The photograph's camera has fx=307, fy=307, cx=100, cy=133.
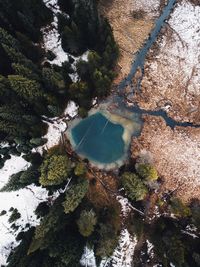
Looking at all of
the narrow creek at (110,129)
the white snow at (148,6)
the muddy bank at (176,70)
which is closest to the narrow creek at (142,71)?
the narrow creek at (110,129)

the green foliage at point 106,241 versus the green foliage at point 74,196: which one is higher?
the green foliage at point 74,196

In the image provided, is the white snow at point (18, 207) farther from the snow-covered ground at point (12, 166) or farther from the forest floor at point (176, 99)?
the forest floor at point (176, 99)

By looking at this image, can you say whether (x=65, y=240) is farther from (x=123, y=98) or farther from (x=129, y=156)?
(x=123, y=98)

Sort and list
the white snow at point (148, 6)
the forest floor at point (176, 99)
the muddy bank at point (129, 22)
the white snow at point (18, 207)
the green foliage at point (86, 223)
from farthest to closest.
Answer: the white snow at point (148, 6) < the muddy bank at point (129, 22) < the forest floor at point (176, 99) < the white snow at point (18, 207) < the green foliage at point (86, 223)

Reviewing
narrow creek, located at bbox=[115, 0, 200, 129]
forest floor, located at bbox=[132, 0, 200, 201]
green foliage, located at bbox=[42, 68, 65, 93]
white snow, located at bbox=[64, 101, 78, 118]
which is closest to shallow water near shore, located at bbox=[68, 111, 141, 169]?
white snow, located at bbox=[64, 101, 78, 118]

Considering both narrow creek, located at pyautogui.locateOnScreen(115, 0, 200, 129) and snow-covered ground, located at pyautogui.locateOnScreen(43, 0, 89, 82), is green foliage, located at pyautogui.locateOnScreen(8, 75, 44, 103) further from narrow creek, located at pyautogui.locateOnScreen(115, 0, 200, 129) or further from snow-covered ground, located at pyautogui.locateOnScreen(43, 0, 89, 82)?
narrow creek, located at pyautogui.locateOnScreen(115, 0, 200, 129)

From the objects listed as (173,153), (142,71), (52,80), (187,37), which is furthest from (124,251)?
(187,37)

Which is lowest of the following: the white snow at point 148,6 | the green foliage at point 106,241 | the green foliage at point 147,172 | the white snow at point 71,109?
the green foliage at point 106,241
